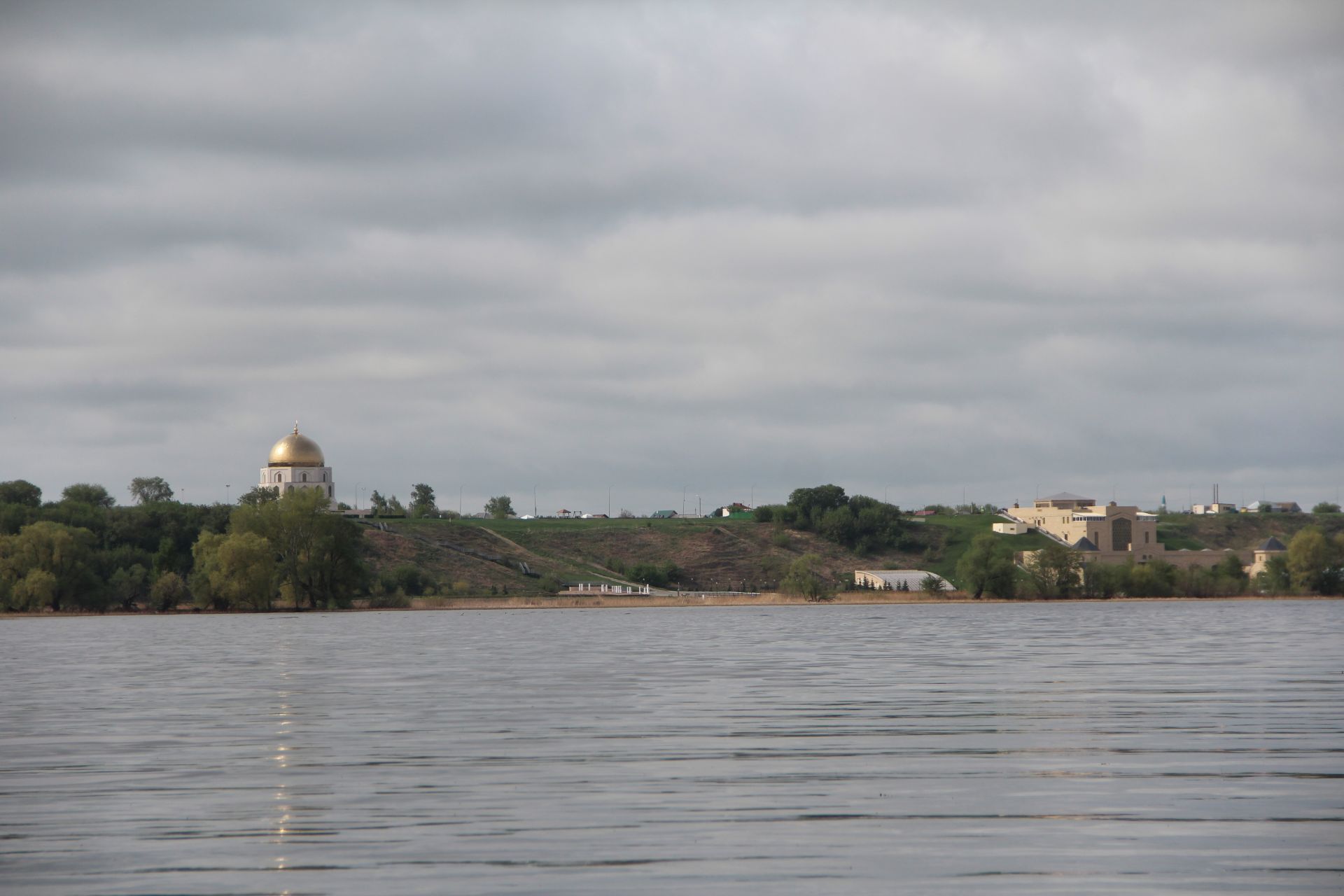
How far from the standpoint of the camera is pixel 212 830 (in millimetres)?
17625

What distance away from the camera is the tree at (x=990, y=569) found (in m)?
139

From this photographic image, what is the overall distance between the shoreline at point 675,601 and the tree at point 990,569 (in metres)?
1.18

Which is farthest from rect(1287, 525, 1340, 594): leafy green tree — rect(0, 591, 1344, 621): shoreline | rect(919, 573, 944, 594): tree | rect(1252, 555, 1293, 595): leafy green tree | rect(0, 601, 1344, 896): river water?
rect(0, 601, 1344, 896): river water

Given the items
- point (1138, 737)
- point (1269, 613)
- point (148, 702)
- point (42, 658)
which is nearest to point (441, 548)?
point (1269, 613)

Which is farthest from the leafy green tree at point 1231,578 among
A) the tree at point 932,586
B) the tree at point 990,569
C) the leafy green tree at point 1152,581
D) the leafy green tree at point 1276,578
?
the tree at point 932,586

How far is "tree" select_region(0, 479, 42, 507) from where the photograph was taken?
183m

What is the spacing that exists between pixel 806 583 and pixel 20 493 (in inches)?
4070

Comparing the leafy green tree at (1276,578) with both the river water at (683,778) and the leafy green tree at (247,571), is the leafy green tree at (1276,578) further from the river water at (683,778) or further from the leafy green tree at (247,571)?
the river water at (683,778)

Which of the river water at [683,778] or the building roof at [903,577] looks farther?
the building roof at [903,577]

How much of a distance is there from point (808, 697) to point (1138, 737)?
10868 mm

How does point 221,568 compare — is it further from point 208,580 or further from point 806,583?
point 806,583

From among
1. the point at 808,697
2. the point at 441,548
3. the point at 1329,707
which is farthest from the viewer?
the point at 441,548

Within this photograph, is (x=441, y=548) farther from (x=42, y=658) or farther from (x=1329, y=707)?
(x=1329, y=707)

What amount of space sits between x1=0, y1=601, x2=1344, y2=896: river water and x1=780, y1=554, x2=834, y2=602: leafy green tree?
95.4 m
